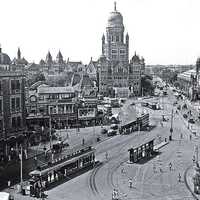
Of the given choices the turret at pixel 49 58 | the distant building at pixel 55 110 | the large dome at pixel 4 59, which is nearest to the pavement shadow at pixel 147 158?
the large dome at pixel 4 59

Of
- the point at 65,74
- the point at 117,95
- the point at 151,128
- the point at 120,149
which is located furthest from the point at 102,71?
the point at 120,149

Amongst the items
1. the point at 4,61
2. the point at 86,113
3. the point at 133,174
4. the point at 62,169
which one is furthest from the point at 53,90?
the point at 133,174

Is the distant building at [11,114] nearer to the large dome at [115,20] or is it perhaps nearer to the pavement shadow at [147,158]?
the pavement shadow at [147,158]

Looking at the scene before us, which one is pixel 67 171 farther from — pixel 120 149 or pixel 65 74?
pixel 65 74

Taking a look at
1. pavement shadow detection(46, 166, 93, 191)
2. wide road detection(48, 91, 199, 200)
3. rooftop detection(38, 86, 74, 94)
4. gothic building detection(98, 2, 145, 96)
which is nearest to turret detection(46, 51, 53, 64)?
gothic building detection(98, 2, 145, 96)

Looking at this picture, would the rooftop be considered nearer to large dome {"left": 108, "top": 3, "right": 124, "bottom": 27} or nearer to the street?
the street
